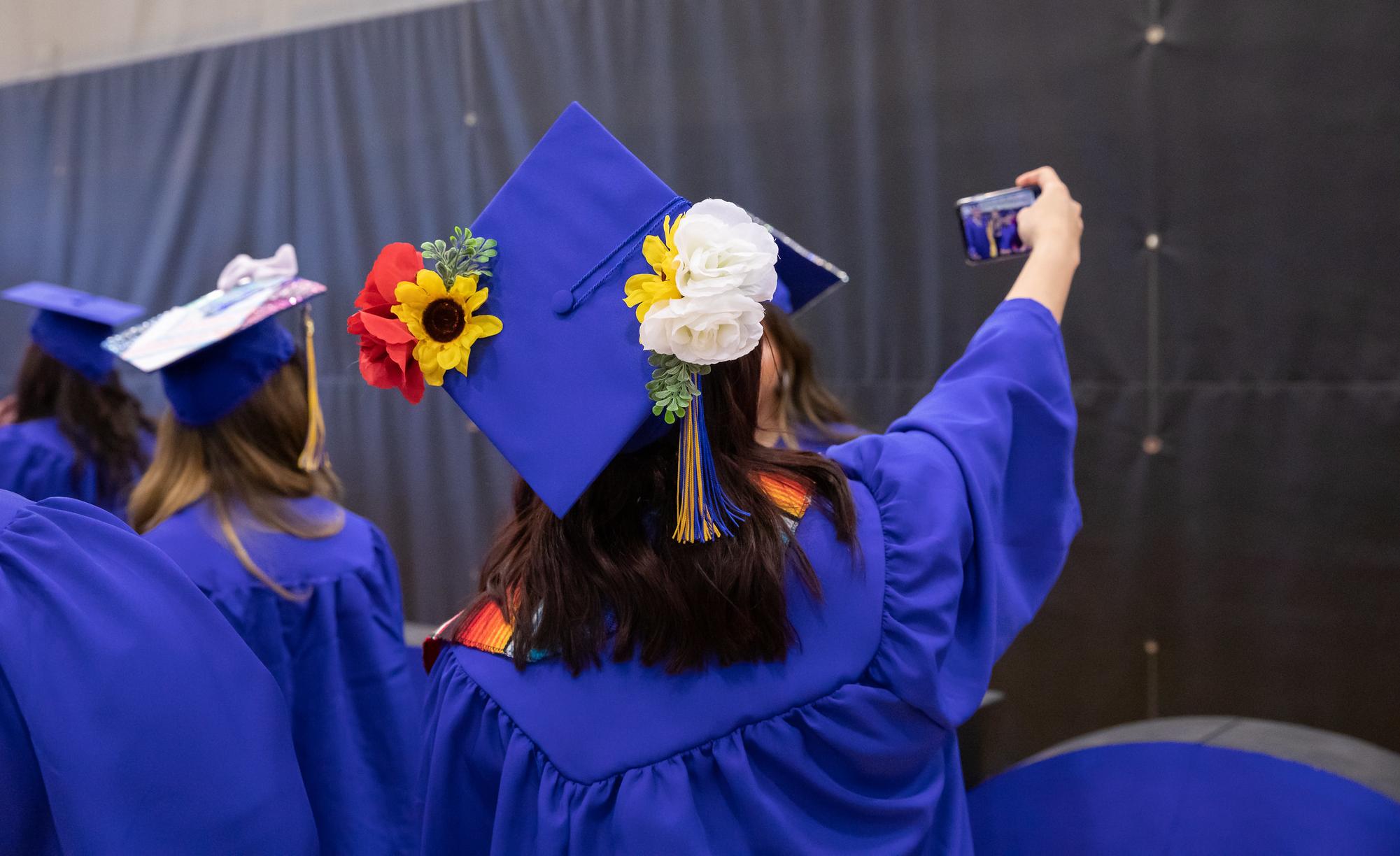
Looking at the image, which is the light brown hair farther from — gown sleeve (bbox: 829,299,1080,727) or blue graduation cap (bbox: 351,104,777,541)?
gown sleeve (bbox: 829,299,1080,727)

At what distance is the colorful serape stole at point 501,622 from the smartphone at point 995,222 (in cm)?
57

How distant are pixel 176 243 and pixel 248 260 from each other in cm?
215

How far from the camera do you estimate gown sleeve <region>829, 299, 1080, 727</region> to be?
100cm

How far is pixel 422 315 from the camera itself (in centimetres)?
95

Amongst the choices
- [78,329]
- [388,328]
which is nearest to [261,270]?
[78,329]

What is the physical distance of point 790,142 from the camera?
2.72m

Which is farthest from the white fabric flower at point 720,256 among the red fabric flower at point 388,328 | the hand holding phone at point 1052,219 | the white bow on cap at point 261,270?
the white bow on cap at point 261,270

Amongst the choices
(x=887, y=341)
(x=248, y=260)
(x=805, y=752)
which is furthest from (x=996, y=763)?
(x=248, y=260)

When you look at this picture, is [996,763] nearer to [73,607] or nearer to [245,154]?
[73,607]

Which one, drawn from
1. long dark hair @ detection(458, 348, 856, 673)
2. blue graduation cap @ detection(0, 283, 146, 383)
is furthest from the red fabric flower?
blue graduation cap @ detection(0, 283, 146, 383)

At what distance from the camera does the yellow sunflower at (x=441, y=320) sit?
942 mm

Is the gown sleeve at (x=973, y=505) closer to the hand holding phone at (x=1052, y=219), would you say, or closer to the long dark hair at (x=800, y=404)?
the hand holding phone at (x=1052, y=219)

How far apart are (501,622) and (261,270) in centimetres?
124

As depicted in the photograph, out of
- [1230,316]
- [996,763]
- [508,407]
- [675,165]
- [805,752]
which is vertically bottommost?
[996,763]
